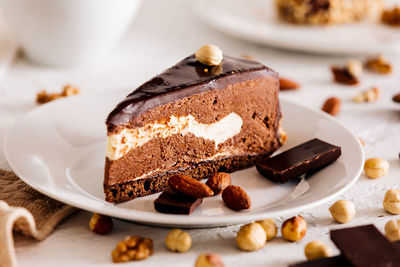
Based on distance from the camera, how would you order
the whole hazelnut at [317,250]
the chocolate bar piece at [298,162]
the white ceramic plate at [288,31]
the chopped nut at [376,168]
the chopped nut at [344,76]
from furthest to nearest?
the white ceramic plate at [288,31], the chopped nut at [344,76], the chopped nut at [376,168], the chocolate bar piece at [298,162], the whole hazelnut at [317,250]

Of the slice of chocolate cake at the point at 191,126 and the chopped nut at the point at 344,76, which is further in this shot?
the chopped nut at the point at 344,76

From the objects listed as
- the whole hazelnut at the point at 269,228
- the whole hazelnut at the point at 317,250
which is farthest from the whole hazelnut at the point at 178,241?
the whole hazelnut at the point at 317,250

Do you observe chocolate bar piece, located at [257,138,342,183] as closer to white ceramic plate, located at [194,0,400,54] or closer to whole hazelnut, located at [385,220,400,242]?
whole hazelnut, located at [385,220,400,242]

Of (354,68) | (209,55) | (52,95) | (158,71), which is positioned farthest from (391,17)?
(52,95)

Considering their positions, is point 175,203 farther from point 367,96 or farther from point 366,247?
point 367,96

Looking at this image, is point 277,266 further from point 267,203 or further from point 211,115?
point 211,115

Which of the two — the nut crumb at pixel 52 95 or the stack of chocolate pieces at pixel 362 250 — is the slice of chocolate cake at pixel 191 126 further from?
the nut crumb at pixel 52 95

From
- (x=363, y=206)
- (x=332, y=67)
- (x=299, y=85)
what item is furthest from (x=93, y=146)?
(x=332, y=67)
